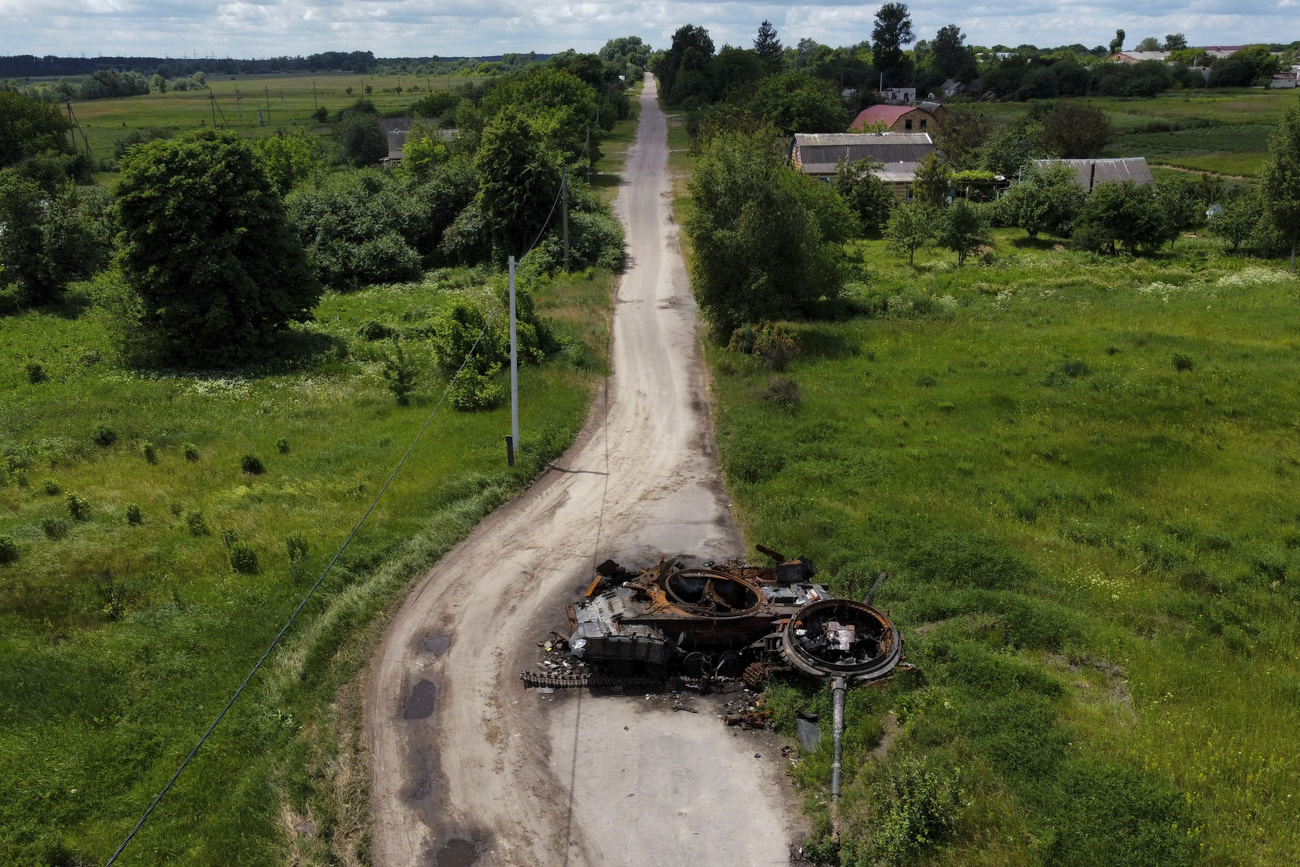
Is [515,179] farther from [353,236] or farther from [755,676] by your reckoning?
[755,676]

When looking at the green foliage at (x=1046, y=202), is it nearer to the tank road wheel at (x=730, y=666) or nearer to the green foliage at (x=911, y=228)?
the green foliage at (x=911, y=228)

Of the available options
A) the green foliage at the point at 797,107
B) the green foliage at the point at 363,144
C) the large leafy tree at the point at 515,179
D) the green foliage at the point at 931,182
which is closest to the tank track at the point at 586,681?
the large leafy tree at the point at 515,179

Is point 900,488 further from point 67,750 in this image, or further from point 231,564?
point 67,750

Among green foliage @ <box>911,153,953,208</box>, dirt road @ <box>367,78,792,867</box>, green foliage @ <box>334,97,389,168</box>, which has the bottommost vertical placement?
dirt road @ <box>367,78,792,867</box>

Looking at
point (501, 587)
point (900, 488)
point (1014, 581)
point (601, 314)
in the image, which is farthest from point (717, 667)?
point (601, 314)

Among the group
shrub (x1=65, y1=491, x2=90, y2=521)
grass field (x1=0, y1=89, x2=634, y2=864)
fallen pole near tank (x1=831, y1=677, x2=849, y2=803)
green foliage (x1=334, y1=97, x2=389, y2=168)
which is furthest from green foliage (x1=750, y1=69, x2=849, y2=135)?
fallen pole near tank (x1=831, y1=677, x2=849, y2=803)

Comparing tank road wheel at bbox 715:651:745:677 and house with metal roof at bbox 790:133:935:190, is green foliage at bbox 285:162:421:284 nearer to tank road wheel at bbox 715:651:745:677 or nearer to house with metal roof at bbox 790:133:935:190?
house with metal roof at bbox 790:133:935:190
